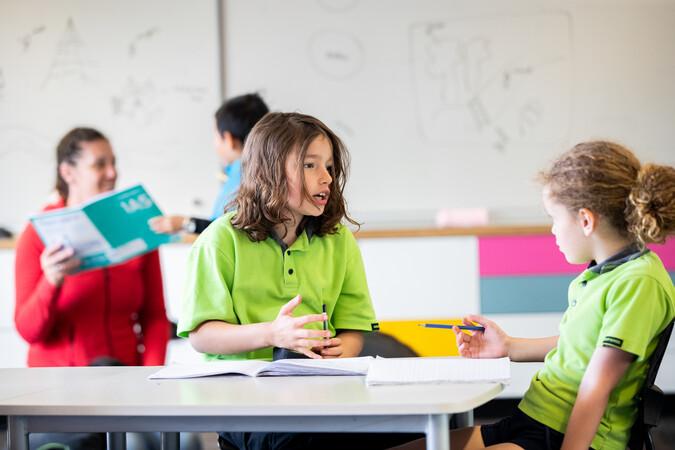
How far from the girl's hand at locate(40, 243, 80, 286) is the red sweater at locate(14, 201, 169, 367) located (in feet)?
0.12

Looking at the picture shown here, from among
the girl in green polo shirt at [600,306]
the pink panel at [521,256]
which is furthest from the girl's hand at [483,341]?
the pink panel at [521,256]

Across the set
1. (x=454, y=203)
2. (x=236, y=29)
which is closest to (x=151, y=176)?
(x=236, y=29)

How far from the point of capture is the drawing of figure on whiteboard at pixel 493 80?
363cm

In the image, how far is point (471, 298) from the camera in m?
3.44

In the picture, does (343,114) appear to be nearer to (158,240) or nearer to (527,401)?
(158,240)

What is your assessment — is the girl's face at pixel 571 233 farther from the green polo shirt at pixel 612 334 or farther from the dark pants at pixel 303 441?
the dark pants at pixel 303 441

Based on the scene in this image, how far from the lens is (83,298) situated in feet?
7.47

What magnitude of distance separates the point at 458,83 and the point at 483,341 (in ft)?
7.47

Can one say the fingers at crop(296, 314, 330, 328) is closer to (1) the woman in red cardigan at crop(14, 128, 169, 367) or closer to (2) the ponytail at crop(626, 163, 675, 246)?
(2) the ponytail at crop(626, 163, 675, 246)

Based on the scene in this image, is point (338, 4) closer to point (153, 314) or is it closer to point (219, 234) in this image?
point (153, 314)

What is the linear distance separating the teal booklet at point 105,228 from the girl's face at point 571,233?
3.98 feet

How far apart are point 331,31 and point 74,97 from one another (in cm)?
129

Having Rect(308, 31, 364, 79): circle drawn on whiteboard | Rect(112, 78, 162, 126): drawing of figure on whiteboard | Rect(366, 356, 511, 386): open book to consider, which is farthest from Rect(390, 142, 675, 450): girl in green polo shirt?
Rect(112, 78, 162, 126): drawing of figure on whiteboard

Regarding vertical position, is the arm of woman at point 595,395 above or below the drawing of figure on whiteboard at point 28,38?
below
